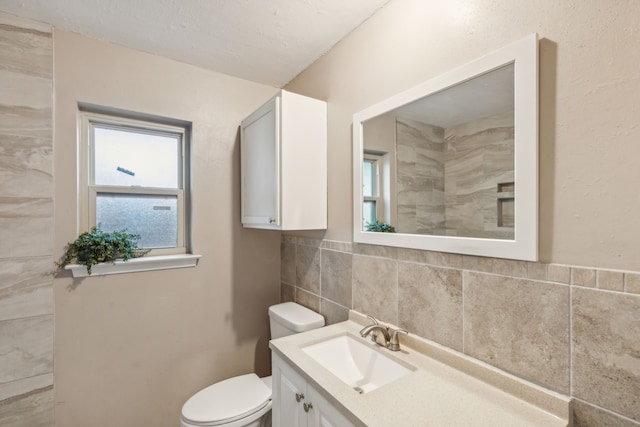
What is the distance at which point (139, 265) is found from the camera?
1.73 meters

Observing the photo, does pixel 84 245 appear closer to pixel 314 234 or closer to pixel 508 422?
pixel 314 234

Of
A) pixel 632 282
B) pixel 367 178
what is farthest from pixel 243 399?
pixel 632 282

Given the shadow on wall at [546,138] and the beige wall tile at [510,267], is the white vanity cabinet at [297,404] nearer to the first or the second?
the beige wall tile at [510,267]

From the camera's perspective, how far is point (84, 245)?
5.11 ft

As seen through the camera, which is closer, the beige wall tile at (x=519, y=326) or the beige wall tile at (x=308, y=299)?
the beige wall tile at (x=519, y=326)

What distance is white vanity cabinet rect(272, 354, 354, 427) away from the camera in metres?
0.97

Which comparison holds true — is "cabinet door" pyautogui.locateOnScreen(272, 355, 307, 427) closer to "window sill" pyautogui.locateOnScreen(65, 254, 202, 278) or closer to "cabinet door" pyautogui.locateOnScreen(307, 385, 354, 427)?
"cabinet door" pyautogui.locateOnScreen(307, 385, 354, 427)

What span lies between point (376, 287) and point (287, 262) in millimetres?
912

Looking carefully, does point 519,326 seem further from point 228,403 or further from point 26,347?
point 26,347

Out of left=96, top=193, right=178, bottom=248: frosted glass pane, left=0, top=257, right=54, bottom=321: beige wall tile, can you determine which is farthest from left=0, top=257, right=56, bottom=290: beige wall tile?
left=96, top=193, right=178, bottom=248: frosted glass pane

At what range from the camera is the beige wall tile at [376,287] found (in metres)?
1.34

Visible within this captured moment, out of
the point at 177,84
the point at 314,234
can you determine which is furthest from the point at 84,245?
the point at 314,234

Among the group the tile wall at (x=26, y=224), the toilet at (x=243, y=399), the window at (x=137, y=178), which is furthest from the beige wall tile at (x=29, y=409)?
the window at (x=137, y=178)

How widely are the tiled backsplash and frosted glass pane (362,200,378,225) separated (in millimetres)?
142
